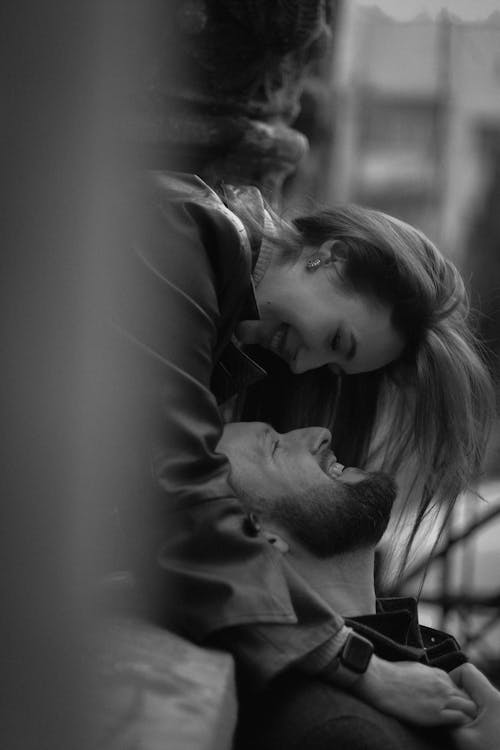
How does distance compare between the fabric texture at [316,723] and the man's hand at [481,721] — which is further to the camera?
the man's hand at [481,721]

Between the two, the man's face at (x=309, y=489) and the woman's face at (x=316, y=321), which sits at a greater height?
the woman's face at (x=316, y=321)

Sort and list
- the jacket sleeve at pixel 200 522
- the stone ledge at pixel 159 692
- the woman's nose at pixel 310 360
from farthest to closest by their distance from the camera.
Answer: the woman's nose at pixel 310 360, the jacket sleeve at pixel 200 522, the stone ledge at pixel 159 692

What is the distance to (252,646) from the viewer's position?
81.4 inches

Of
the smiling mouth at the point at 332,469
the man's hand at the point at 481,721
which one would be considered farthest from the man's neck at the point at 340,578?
the man's hand at the point at 481,721

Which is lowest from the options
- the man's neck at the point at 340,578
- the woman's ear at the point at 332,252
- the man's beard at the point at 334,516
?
the man's neck at the point at 340,578

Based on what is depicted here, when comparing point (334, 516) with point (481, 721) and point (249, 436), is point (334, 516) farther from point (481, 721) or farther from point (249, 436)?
point (481, 721)

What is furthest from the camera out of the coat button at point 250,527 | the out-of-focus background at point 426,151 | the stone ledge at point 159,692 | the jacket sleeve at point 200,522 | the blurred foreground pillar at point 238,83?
the out-of-focus background at point 426,151

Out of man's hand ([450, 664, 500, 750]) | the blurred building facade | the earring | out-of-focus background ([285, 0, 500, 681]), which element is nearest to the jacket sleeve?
man's hand ([450, 664, 500, 750])

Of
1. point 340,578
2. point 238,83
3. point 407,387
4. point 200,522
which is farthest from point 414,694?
point 238,83

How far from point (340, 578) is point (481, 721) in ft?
1.45

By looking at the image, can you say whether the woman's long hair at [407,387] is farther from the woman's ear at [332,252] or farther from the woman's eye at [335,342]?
the woman's eye at [335,342]

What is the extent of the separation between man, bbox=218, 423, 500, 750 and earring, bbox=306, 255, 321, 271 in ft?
1.26

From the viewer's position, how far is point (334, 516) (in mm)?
2600

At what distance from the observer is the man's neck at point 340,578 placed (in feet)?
8.55
